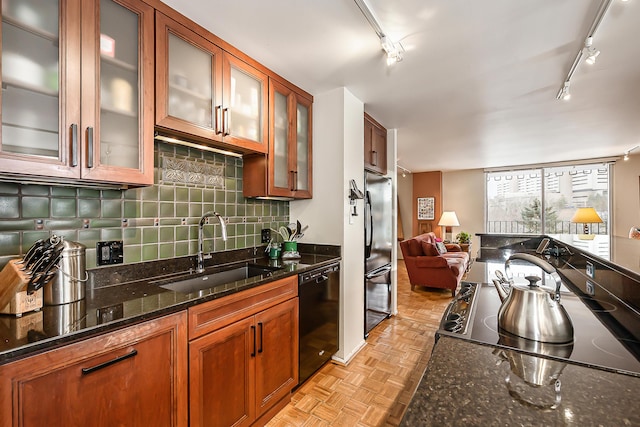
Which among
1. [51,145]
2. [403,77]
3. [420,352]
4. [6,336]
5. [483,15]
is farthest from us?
[420,352]

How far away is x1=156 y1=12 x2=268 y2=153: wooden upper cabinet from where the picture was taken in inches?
58.9

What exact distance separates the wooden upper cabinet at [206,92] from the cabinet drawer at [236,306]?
3.06ft

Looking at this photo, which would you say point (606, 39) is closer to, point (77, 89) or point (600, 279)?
point (600, 279)

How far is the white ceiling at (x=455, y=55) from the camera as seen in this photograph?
1.52 meters

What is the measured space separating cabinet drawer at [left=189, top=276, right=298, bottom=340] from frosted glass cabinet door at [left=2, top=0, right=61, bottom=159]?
2.92 ft

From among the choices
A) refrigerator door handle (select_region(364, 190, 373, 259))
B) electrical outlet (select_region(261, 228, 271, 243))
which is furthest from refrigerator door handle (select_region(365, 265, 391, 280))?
electrical outlet (select_region(261, 228, 271, 243))

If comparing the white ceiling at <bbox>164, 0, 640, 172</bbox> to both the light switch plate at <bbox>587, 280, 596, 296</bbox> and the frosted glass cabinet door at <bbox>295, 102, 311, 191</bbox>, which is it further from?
the light switch plate at <bbox>587, 280, 596, 296</bbox>

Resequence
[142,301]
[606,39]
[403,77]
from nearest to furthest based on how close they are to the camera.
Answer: [142,301]
[606,39]
[403,77]

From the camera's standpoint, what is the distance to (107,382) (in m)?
1.02

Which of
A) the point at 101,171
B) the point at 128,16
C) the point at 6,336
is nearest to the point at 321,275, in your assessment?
the point at 101,171

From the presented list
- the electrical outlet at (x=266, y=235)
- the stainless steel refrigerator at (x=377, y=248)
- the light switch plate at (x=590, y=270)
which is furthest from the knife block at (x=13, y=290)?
the light switch plate at (x=590, y=270)

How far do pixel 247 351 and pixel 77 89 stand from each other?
1458 mm

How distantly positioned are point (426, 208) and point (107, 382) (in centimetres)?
727

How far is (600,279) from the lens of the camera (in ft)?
4.76
